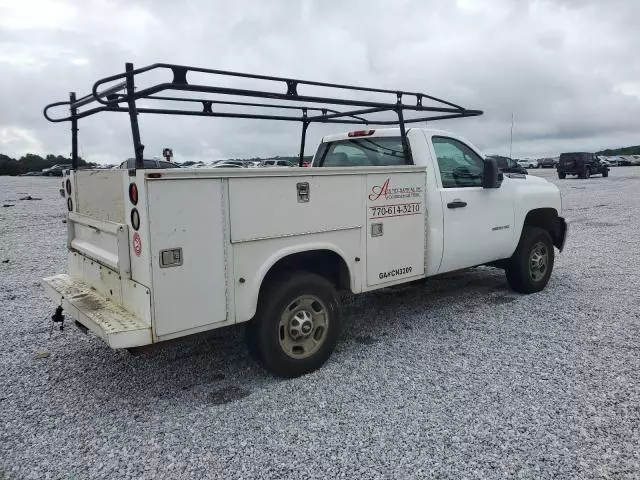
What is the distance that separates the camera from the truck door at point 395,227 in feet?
15.8

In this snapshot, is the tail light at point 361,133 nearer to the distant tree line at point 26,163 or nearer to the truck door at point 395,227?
the truck door at point 395,227

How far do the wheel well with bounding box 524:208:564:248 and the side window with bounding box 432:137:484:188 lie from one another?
4.26ft

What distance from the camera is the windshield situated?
555 centimetres

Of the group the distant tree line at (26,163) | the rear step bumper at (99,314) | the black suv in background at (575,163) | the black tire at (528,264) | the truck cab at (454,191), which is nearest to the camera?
the rear step bumper at (99,314)

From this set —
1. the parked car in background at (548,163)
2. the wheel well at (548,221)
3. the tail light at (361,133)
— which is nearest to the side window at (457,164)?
the tail light at (361,133)

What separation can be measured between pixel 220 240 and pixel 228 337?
6.18 feet

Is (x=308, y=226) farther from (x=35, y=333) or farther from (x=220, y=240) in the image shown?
(x=35, y=333)

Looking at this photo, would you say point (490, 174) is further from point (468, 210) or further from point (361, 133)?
point (361, 133)

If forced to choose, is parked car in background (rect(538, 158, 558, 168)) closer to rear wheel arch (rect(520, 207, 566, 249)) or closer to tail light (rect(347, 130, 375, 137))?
rear wheel arch (rect(520, 207, 566, 249))

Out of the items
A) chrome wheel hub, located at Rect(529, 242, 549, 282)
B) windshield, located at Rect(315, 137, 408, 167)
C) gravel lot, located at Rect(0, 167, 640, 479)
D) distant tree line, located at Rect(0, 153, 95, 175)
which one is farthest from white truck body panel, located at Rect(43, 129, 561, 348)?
distant tree line, located at Rect(0, 153, 95, 175)

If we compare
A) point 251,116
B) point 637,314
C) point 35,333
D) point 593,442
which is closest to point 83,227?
point 35,333

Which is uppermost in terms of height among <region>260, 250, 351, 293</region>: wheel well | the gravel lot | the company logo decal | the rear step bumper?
the company logo decal

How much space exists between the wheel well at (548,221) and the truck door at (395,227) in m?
2.38

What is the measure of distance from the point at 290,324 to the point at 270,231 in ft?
2.65
